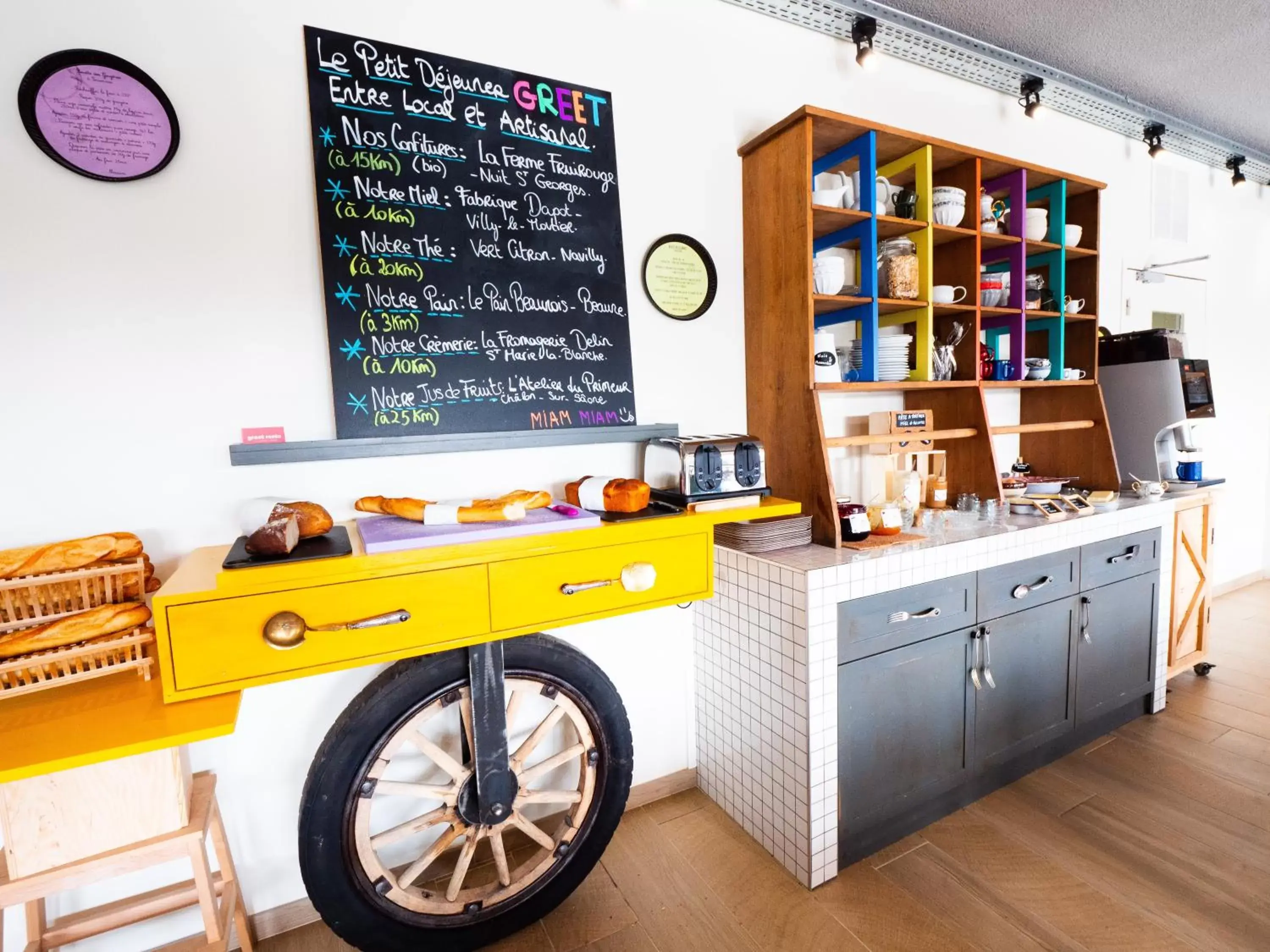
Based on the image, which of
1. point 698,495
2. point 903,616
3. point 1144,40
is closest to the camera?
point 698,495

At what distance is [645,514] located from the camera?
63.6 inches

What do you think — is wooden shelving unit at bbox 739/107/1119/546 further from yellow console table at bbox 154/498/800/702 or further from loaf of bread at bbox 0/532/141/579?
loaf of bread at bbox 0/532/141/579

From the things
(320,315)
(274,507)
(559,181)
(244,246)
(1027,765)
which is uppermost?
(559,181)

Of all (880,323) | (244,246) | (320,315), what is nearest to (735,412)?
(880,323)

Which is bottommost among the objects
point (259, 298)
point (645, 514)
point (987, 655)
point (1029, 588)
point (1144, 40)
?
point (987, 655)

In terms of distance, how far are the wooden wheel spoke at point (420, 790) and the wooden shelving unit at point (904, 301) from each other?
1.26 metres

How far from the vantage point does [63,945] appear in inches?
56.0

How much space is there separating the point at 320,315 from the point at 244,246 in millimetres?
217

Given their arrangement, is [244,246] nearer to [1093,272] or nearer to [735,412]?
[735,412]

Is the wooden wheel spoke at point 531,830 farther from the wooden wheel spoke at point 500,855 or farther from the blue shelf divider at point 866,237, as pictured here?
the blue shelf divider at point 866,237

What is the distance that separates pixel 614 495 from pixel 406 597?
553mm

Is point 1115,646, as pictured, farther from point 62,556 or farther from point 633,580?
point 62,556

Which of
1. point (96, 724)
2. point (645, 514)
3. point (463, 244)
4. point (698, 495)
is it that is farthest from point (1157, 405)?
point (96, 724)

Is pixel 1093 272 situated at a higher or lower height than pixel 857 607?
higher
